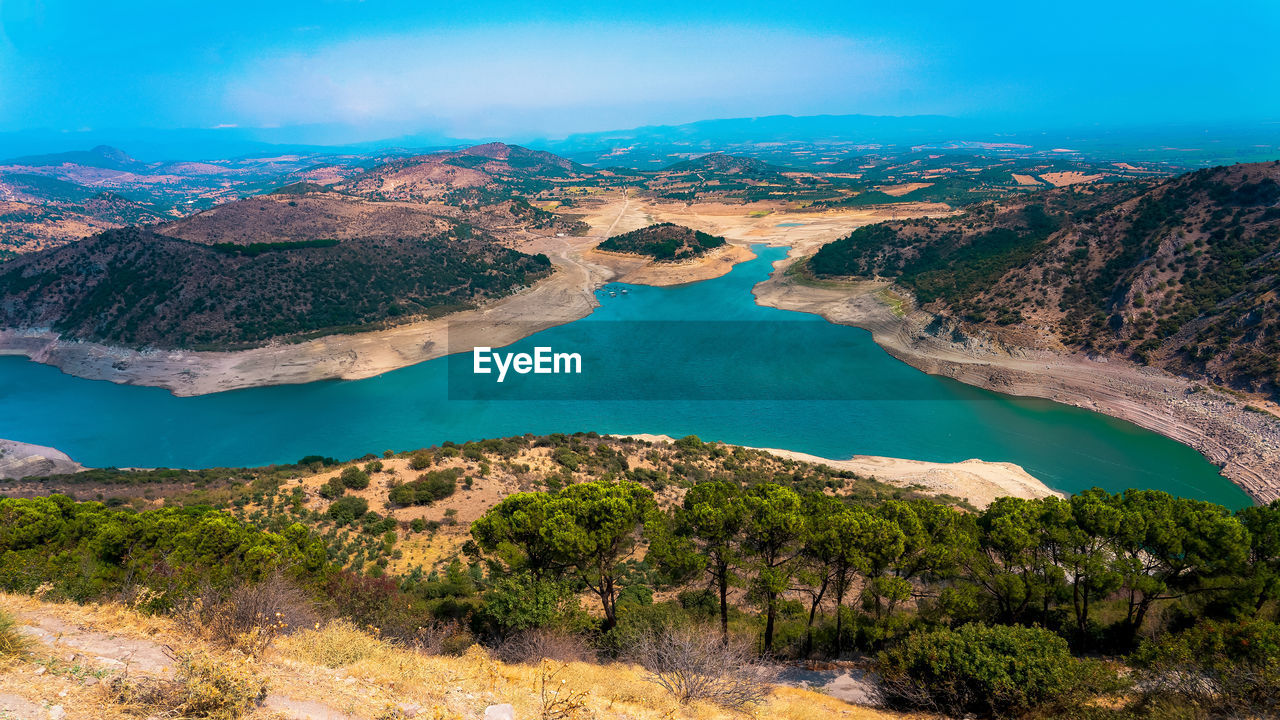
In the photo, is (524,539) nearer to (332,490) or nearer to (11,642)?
(11,642)

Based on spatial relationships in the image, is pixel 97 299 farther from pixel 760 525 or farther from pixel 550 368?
pixel 760 525

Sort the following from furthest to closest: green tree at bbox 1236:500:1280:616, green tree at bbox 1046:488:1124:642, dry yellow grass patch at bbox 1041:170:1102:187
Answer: dry yellow grass patch at bbox 1041:170:1102:187 < green tree at bbox 1046:488:1124:642 < green tree at bbox 1236:500:1280:616

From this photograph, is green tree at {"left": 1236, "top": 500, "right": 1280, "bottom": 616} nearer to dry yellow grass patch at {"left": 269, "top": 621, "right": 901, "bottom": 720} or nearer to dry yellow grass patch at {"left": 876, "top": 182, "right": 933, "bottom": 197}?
dry yellow grass patch at {"left": 269, "top": 621, "right": 901, "bottom": 720}

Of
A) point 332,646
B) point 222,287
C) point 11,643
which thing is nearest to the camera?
point 11,643

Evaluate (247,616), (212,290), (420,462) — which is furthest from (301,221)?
(247,616)

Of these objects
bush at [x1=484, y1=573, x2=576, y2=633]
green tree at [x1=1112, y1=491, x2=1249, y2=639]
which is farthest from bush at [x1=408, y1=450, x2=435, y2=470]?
green tree at [x1=1112, y1=491, x2=1249, y2=639]

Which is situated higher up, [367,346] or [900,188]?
[900,188]
